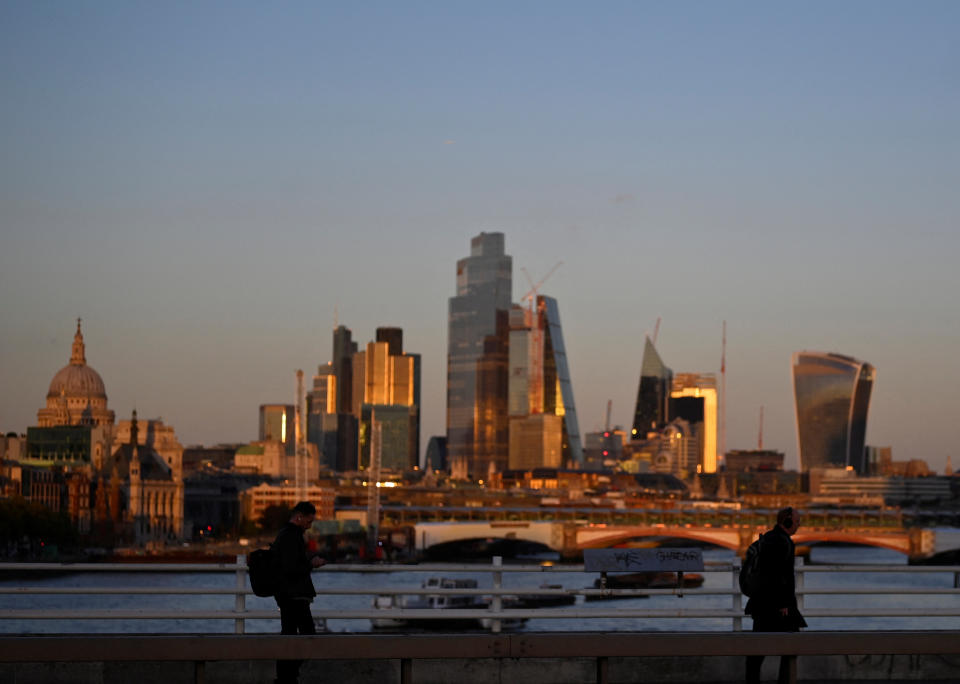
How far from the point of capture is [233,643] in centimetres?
846

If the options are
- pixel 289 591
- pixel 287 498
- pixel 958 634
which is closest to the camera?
pixel 958 634

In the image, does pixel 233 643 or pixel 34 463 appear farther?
pixel 34 463

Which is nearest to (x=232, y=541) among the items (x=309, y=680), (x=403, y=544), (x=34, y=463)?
(x=403, y=544)

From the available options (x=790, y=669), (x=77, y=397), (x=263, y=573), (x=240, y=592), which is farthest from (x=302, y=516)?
(x=77, y=397)

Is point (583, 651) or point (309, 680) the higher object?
point (583, 651)

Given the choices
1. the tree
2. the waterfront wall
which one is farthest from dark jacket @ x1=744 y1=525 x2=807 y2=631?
the tree

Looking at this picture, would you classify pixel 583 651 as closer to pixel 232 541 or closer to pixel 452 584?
pixel 452 584

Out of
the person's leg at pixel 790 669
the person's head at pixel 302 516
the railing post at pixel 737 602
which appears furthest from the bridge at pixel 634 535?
the person's leg at pixel 790 669

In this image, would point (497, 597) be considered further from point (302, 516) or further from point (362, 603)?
point (362, 603)

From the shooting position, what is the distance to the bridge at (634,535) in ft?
363

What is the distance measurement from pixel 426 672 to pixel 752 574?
304cm

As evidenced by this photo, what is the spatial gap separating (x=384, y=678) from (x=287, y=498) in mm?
153146

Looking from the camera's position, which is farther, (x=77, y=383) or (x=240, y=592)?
(x=77, y=383)

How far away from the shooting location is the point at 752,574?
11.1m
